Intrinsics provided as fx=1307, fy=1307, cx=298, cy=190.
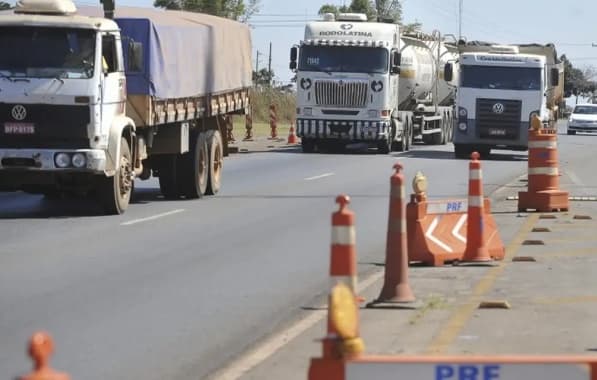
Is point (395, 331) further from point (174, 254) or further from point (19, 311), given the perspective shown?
point (174, 254)

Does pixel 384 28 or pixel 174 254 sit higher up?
pixel 384 28

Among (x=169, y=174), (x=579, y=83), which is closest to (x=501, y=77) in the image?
(x=169, y=174)

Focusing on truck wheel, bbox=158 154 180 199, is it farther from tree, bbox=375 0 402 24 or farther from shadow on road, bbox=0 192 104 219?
tree, bbox=375 0 402 24

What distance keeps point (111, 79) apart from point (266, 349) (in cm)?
973

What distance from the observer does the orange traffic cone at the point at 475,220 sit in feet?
43.0

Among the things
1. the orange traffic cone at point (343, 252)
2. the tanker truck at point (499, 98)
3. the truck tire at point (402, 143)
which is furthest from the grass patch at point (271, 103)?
the orange traffic cone at point (343, 252)

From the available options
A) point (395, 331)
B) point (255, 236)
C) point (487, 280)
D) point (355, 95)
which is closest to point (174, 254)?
point (255, 236)

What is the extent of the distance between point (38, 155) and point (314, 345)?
927 cm

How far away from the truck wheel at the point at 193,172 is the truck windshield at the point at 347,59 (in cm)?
1668

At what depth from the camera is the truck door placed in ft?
58.8

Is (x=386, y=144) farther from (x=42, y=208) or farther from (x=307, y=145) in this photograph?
(x=42, y=208)

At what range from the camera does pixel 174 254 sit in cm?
1419

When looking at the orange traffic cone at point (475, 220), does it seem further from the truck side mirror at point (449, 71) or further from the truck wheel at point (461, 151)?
the truck side mirror at point (449, 71)

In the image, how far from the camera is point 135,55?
18828mm
